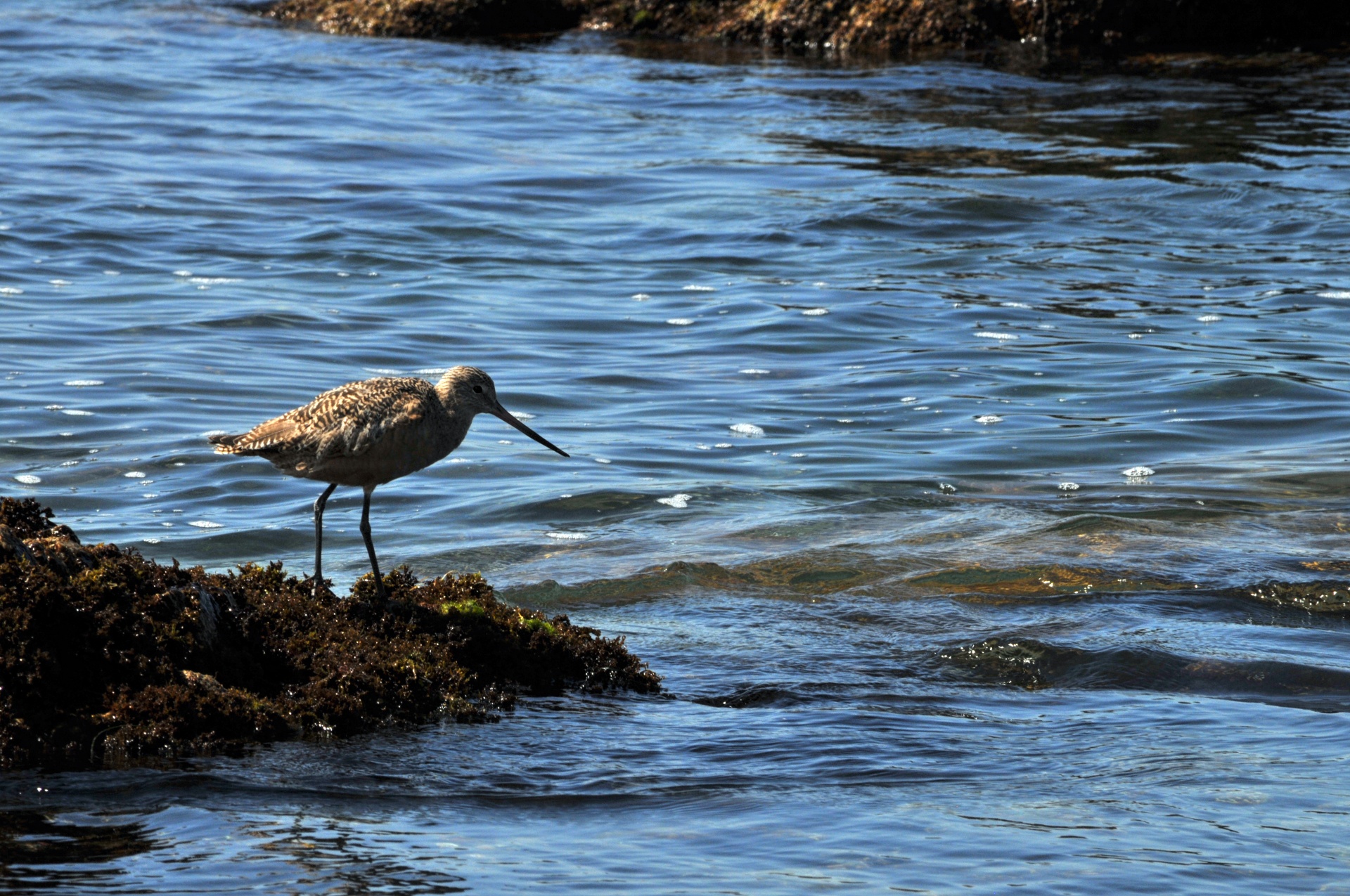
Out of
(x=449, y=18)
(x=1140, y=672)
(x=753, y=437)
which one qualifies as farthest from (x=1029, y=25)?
(x=1140, y=672)

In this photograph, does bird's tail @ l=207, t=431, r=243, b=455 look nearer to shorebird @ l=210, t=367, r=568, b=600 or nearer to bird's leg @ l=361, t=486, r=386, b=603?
shorebird @ l=210, t=367, r=568, b=600

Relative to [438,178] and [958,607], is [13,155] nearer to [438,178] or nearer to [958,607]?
[438,178]

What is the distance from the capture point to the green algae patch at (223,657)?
520cm

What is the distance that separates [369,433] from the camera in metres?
6.11

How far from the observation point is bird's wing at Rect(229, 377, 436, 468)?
6.12 metres

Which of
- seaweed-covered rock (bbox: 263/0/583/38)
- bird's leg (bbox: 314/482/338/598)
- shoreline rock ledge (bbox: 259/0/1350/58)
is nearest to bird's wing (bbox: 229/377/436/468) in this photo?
bird's leg (bbox: 314/482/338/598)

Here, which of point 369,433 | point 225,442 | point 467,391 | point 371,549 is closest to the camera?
point 369,433

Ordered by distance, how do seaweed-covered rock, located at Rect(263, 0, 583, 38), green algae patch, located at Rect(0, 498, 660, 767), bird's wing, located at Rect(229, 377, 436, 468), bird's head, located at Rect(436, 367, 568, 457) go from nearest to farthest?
green algae patch, located at Rect(0, 498, 660, 767) < bird's wing, located at Rect(229, 377, 436, 468) < bird's head, located at Rect(436, 367, 568, 457) < seaweed-covered rock, located at Rect(263, 0, 583, 38)

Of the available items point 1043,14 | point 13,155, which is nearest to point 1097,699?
point 13,155

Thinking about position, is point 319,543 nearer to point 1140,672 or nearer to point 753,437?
point 1140,672

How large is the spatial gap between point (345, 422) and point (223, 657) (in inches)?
40.7

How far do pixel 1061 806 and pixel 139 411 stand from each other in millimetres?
7870

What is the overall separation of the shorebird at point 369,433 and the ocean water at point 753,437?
3.65 feet

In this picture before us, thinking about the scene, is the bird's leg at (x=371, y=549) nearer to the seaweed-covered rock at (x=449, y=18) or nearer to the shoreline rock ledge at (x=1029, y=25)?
the shoreline rock ledge at (x=1029, y=25)
